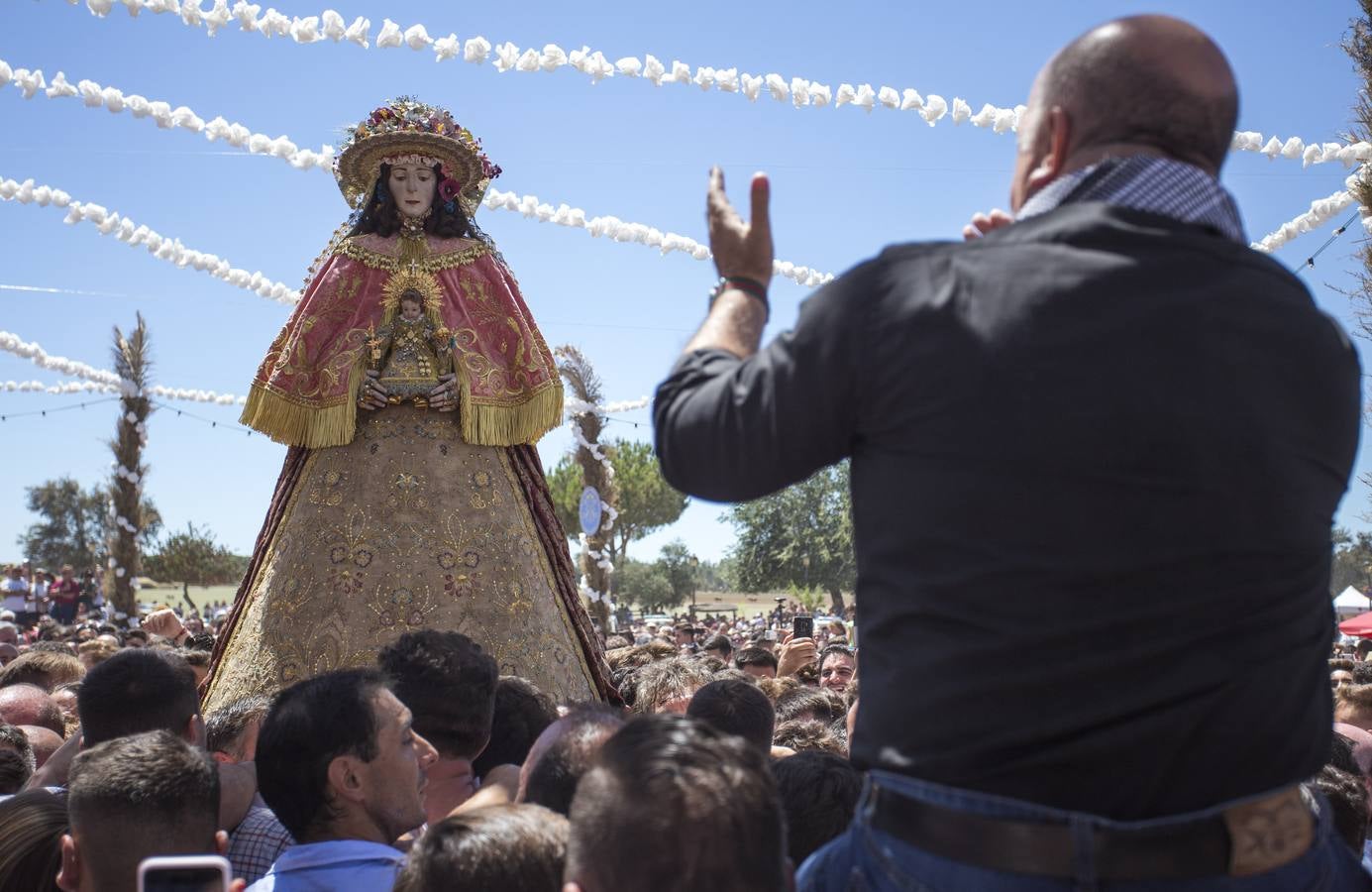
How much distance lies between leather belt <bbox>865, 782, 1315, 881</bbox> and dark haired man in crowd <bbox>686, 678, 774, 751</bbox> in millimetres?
2409

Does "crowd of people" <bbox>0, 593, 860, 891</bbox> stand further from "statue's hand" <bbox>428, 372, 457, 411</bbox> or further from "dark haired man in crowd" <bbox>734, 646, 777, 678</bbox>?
"dark haired man in crowd" <bbox>734, 646, 777, 678</bbox>

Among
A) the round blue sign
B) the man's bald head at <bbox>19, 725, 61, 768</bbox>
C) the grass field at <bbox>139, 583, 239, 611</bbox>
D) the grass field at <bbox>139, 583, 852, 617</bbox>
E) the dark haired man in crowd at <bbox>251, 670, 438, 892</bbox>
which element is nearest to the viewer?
the dark haired man in crowd at <bbox>251, 670, 438, 892</bbox>

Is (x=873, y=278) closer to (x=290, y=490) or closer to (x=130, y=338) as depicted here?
(x=290, y=490)

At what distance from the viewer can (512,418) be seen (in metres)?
8.03

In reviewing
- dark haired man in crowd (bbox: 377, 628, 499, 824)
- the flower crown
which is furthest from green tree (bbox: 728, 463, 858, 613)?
dark haired man in crowd (bbox: 377, 628, 499, 824)

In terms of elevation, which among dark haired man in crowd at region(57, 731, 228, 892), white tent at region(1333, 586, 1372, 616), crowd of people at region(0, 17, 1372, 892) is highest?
crowd of people at region(0, 17, 1372, 892)

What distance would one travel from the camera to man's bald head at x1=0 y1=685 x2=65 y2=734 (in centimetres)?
603

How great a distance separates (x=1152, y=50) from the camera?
1987 mm

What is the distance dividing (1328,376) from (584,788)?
1.30m

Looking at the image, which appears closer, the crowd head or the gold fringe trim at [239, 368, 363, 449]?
the crowd head

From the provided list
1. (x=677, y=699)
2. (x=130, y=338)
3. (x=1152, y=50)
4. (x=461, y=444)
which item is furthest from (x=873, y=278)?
(x=130, y=338)

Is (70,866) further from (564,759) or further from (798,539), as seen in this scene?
(798,539)

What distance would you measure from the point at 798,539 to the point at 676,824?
52.1 metres

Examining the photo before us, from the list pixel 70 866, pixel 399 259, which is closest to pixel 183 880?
pixel 70 866
